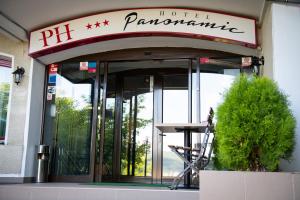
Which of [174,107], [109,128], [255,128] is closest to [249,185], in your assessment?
[255,128]

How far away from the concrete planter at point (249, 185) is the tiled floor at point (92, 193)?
0.92 metres

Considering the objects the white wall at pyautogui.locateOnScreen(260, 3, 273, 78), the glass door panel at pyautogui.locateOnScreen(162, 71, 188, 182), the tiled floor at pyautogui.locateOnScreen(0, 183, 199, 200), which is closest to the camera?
the tiled floor at pyautogui.locateOnScreen(0, 183, 199, 200)

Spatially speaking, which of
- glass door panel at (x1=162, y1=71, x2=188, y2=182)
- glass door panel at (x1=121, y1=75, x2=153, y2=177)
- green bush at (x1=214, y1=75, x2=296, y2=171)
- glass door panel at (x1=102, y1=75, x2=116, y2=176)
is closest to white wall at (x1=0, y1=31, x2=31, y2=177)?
glass door panel at (x1=102, y1=75, x2=116, y2=176)

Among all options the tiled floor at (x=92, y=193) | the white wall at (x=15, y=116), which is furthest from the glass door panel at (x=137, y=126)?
the tiled floor at (x=92, y=193)

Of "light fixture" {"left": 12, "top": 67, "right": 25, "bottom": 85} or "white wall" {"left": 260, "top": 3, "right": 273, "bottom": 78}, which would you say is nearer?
"white wall" {"left": 260, "top": 3, "right": 273, "bottom": 78}

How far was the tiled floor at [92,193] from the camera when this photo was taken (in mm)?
4156

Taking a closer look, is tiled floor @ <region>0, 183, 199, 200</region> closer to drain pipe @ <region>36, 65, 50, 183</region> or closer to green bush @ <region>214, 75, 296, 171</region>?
green bush @ <region>214, 75, 296, 171</region>

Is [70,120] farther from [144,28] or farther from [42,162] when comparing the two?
[144,28]

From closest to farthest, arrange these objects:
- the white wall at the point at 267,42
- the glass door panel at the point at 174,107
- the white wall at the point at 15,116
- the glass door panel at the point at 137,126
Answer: the white wall at the point at 267,42
the white wall at the point at 15,116
the glass door panel at the point at 174,107
the glass door panel at the point at 137,126

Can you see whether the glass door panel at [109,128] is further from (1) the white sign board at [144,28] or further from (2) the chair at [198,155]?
(2) the chair at [198,155]

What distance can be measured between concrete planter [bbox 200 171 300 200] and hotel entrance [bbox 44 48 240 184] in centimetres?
296

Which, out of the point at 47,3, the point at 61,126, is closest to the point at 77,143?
the point at 61,126

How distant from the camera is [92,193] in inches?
171

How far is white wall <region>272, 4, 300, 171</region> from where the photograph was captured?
4207 mm
